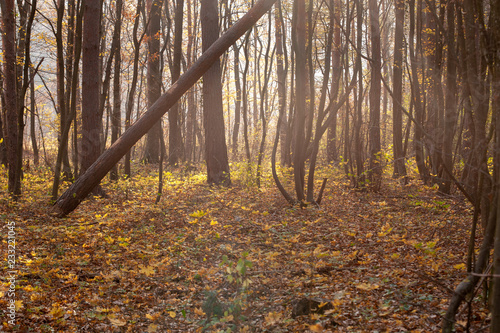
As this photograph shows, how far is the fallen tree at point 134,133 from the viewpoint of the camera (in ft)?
21.7

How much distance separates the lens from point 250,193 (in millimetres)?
8984

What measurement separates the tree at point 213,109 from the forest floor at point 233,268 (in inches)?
80.6

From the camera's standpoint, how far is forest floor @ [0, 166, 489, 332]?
10.8ft

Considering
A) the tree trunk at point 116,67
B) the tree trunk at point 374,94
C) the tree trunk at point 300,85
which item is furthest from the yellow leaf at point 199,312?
the tree trunk at point 374,94

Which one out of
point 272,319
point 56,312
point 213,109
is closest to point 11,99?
point 213,109

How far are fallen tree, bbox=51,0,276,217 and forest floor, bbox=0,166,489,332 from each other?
36cm

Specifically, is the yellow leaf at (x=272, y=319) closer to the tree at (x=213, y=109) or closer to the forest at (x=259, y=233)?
the forest at (x=259, y=233)

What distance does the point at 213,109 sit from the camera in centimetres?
994

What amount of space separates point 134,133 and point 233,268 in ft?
12.8

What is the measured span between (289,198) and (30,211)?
5.25 meters

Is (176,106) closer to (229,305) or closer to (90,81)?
(90,81)

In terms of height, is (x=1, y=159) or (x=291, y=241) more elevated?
(x=1, y=159)

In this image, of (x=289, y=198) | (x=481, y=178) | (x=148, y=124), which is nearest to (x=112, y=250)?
(x=148, y=124)

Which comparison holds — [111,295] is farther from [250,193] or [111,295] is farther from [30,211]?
[250,193]
